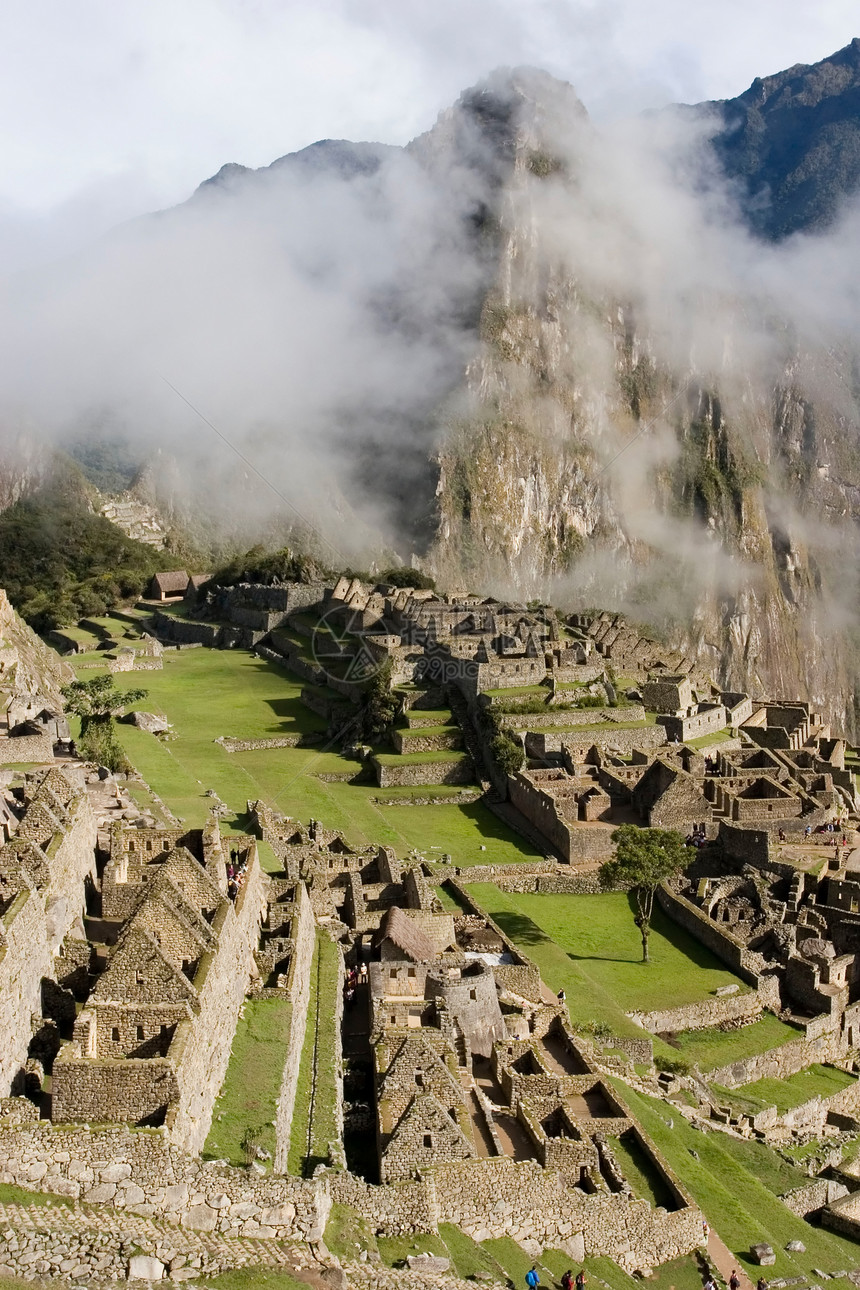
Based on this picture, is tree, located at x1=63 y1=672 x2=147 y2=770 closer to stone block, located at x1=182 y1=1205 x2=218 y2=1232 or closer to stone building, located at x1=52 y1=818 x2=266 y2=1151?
stone building, located at x1=52 y1=818 x2=266 y2=1151

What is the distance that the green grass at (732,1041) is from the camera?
30.2 m

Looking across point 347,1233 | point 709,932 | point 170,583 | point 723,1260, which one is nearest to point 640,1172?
point 723,1260

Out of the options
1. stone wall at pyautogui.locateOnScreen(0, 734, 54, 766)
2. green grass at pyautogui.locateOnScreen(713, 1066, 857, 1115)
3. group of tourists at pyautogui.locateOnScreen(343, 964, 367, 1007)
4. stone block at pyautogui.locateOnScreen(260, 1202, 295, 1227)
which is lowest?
green grass at pyautogui.locateOnScreen(713, 1066, 857, 1115)

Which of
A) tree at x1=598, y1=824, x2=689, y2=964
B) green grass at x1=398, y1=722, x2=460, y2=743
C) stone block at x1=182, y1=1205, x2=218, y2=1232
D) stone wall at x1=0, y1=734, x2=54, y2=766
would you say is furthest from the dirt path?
green grass at x1=398, y1=722, x2=460, y2=743

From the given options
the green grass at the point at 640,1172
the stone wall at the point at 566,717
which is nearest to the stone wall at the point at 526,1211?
the green grass at the point at 640,1172

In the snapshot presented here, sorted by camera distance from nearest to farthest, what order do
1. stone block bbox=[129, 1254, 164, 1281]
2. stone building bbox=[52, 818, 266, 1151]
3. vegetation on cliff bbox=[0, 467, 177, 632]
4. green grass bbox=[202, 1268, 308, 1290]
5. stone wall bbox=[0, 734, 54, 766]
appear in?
stone block bbox=[129, 1254, 164, 1281], green grass bbox=[202, 1268, 308, 1290], stone building bbox=[52, 818, 266, 1151], stone wall bbox=[0, 734, 54, 766], vegetation on cliff bbox=[0, 467, 177, 632]

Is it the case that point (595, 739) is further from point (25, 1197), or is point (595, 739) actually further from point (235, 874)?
point (25, 1197)

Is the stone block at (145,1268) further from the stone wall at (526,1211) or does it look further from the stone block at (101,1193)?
the stone wall at (526,1211)

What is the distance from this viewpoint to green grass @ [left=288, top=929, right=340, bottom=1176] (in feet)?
56.9

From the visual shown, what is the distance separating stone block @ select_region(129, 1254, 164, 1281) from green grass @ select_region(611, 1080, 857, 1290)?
1239cm

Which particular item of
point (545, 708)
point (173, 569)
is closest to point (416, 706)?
point (545, 708)

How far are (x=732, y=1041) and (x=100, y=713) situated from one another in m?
27.5

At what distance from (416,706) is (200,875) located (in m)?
33.8

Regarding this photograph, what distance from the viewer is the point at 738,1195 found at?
76.8 ft
